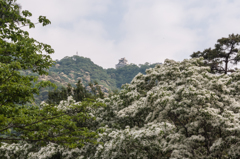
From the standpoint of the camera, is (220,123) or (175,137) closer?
(220,123)

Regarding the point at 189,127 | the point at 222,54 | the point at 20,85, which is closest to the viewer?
the point at 20,85

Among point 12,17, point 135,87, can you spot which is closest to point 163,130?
point 135,87

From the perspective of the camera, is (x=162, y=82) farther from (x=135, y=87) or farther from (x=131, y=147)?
(x=131, y=147)

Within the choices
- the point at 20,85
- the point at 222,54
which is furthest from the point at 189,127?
the point at 222,54

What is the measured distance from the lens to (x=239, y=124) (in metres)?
8.91

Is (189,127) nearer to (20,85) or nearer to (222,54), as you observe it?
(20,85)

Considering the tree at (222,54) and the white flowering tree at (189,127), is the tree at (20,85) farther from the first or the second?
the tree at (222,54)

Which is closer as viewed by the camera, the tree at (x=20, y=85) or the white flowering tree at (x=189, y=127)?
the tree at (x=20, y=85)

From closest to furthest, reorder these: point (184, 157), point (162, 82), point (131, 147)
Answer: point (184, 157) → point (131, 147) → point (162, 82)

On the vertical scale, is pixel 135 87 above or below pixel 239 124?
above

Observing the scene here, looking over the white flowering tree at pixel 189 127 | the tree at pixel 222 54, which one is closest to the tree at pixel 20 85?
the white flowering tree at pixel 189 127

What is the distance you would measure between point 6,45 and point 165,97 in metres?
8.56

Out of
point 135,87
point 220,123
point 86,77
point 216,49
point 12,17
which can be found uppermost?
point 86,77

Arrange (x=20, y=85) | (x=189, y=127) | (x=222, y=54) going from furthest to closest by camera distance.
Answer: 1. (x=222, y=54)
2. (x=189, y=127)
3. (x=20, y=85)
